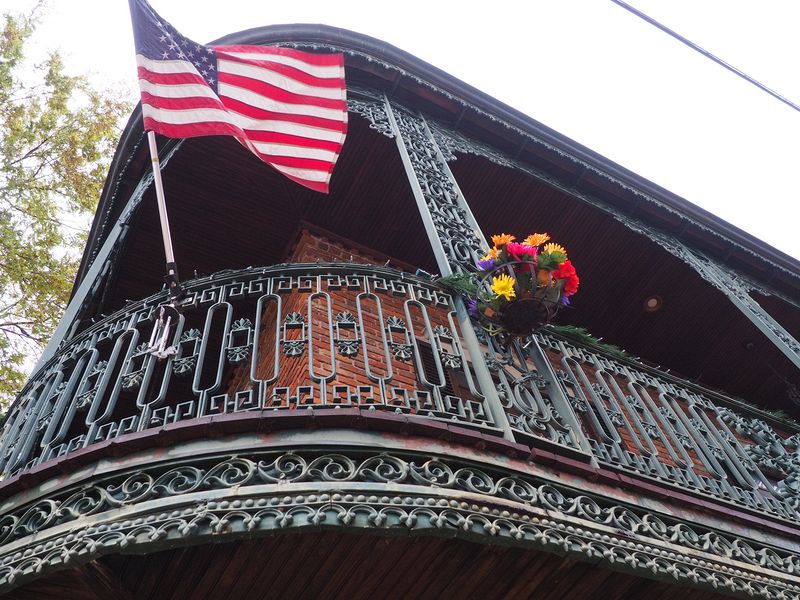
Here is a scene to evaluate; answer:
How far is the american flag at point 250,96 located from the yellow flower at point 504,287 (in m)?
2.09

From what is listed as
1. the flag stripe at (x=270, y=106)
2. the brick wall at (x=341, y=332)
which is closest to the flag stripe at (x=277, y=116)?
the flag stripe at (x=270, y=106)

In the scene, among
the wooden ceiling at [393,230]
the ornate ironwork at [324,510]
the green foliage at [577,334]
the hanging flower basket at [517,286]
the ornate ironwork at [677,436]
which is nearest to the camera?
the ornate ironwork at [324,510]

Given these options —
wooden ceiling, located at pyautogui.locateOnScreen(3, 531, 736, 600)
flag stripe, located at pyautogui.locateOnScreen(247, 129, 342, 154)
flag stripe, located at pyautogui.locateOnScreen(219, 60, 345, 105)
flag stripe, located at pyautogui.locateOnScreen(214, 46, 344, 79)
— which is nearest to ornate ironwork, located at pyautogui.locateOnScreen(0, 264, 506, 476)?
wooden ceiling, located at pyautogui.locateOnScreen(3, 531, 736, 600)

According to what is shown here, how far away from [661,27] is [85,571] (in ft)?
20.8

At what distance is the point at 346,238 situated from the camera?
9.71 m

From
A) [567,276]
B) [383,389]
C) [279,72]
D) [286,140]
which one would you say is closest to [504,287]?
[567,276]

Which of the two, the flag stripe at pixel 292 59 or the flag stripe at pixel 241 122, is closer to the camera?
the flag stripe at pixel 241 122

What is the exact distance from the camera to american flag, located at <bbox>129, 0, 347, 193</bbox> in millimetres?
6082

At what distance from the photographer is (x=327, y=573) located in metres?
3.72

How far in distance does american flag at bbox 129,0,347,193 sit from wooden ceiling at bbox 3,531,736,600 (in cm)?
349

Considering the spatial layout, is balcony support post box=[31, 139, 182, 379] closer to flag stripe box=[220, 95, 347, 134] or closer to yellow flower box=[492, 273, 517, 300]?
flag stripe box=[220, 95, 347, 134]

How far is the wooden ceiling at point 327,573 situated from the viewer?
3.61 m

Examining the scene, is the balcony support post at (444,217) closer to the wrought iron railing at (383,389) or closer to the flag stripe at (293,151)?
the wrought iron railing at (383,389)

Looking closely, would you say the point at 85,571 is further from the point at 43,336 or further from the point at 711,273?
the point at 43,336
